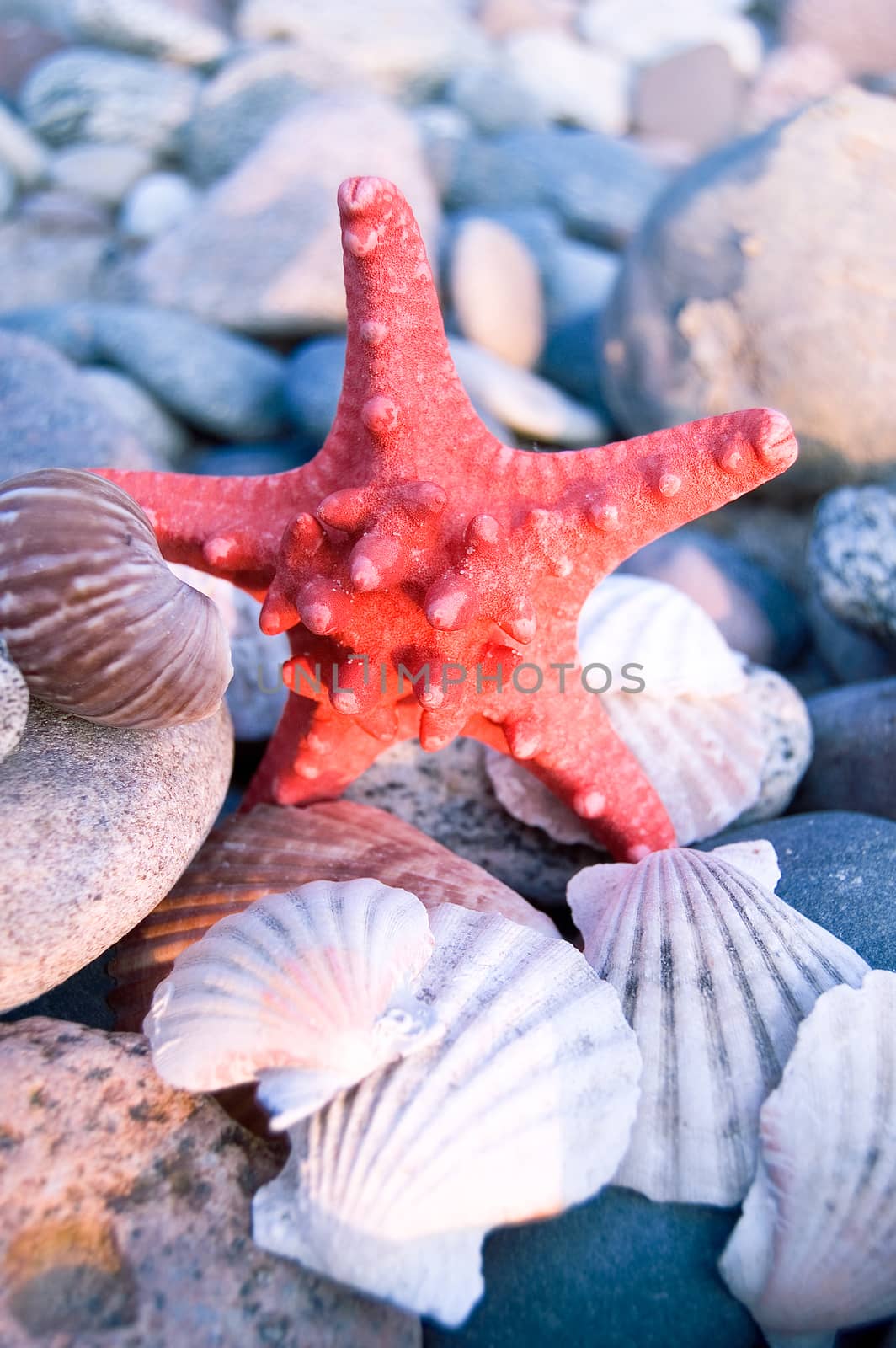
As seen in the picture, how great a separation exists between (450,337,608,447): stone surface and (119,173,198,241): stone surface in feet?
7.71

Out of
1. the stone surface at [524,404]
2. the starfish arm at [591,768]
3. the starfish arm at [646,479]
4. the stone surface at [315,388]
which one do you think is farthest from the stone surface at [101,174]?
the starfish arm at [591,768]

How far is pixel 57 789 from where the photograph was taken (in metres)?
1.50

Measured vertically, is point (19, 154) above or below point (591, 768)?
below

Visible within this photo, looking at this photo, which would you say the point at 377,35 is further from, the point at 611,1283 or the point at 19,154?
the point at 611,1283

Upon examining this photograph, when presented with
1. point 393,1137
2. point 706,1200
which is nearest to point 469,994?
point 393,1137

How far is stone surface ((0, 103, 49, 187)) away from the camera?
532 centimetres

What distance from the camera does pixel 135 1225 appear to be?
4.28ft

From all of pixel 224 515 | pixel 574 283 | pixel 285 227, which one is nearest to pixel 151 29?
pixel 285 227

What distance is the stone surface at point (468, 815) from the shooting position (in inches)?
85.6

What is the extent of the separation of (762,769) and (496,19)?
22.4 feet

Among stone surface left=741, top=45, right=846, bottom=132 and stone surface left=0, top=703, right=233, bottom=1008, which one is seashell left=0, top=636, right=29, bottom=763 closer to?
stone surface left=0, top=703, right=233, bottom=1008

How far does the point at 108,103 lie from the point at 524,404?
395cm

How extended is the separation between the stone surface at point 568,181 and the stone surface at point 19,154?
239cm

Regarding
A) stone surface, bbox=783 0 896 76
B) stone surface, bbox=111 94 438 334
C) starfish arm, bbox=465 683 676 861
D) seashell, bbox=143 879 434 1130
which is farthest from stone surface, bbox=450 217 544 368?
stone surface, bbox=783 0 896 76
